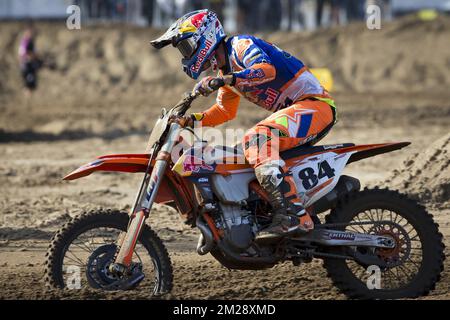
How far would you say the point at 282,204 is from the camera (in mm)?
6109

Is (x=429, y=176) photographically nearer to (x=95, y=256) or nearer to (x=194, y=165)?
(x=194, y=165)

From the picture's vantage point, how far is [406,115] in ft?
62.2

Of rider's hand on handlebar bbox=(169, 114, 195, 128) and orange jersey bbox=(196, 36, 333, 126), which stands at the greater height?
orange jersey bbox=(196, 36, 333, 126)

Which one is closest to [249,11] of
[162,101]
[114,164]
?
[162,101]

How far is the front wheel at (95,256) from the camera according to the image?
5922mm

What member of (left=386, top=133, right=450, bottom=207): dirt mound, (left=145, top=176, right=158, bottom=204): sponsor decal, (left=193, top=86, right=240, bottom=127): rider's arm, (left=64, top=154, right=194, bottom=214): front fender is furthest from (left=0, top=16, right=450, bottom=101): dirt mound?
(left=145, top=176, right=158, bottom=204): sponsor decal

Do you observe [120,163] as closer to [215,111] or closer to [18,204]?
[215,111]

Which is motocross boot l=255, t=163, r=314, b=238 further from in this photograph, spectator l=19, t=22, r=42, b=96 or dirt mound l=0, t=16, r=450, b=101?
dirt mound l=0, t=16, r=450, b=101

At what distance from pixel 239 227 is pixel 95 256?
3.30ft

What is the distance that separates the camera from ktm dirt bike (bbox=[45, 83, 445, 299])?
19.6 feet

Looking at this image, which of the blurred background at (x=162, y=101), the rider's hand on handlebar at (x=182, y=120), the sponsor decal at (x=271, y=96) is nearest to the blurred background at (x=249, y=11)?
the blurred background at (x=162, y=101)

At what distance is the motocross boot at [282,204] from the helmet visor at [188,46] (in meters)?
0.96

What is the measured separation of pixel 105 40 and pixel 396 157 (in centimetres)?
1664
